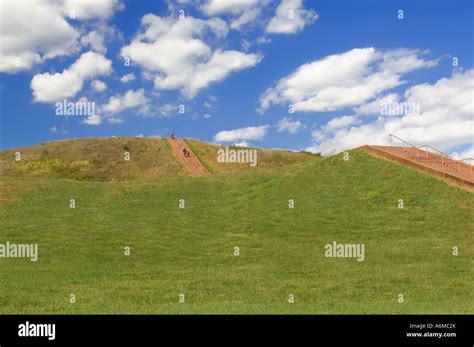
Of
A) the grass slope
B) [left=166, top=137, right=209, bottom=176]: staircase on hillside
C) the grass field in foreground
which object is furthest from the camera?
the grass slope

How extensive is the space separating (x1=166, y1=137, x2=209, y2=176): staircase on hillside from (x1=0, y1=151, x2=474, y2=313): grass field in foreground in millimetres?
14284

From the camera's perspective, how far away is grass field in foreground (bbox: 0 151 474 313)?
17062 millimetres

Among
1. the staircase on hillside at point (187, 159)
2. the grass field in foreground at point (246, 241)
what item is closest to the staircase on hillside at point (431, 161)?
the grass field in foreground at point (246, 241)

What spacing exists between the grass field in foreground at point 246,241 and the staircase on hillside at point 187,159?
14.3 meters

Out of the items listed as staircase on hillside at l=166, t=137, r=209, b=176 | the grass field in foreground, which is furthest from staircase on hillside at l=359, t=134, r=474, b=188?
staircase on hillside at l=166, t=137, r=209, b=176

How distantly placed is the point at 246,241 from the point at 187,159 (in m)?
39.4

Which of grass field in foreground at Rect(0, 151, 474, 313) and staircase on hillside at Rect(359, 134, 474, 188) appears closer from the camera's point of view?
grass field in foreground at Rect(0, 151, 474, 313)

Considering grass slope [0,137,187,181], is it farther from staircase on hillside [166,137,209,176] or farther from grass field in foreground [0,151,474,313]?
grass field in foreground [0,151,474,313]

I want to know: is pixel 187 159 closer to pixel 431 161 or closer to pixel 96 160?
pixel 96 160

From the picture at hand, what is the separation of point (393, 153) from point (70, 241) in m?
26.3

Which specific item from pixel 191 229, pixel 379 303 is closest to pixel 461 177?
pixel 191 229

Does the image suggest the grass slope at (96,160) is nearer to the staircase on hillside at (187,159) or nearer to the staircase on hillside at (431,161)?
the staircase on hillside at (187,159)

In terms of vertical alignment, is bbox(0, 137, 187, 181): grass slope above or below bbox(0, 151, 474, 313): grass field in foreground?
above

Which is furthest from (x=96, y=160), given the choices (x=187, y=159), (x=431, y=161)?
(x=431, y=161)
